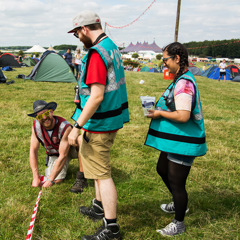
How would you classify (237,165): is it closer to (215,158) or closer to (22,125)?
(215,158)

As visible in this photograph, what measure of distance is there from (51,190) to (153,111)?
1.81 m

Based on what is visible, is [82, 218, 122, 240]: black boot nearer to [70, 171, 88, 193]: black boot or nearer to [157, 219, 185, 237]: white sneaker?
[157, 219, 185, 237]: white sneaker

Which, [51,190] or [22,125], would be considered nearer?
[51,190]

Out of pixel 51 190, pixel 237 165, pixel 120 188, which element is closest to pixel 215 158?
pixel 237 165

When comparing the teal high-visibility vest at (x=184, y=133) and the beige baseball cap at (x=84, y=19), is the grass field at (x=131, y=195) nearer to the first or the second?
the teal high-visibility vest at (x=184, y=133)

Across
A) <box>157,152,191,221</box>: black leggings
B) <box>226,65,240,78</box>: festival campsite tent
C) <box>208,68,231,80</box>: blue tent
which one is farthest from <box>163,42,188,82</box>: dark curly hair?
<box>226,65,240,78</box>: festival campsite tent

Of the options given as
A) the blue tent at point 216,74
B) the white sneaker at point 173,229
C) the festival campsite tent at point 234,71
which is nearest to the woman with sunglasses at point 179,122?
the white sneaker at point 173,229

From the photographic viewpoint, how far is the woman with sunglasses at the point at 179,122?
1985 millimetres

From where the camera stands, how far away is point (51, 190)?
3143 mm

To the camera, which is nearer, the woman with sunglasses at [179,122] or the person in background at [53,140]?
the woman with sunglasses at [179,122]

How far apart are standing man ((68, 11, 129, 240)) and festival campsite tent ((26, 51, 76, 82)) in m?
11.2

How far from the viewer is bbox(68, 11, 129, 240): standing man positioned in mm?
1892

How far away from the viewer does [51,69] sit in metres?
12.8

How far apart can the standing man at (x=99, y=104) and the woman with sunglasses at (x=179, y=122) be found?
0.40m
